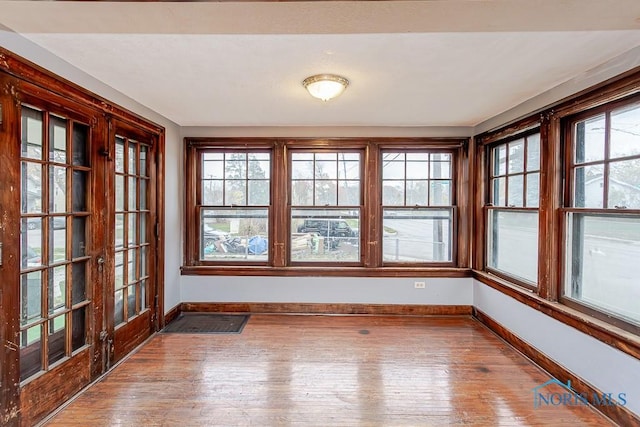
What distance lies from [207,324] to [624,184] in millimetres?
4087

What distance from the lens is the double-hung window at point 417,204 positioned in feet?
14.1

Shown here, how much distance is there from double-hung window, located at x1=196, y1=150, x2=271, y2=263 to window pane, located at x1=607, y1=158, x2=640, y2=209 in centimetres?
338

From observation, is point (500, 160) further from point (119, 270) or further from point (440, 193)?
point (119, 270)

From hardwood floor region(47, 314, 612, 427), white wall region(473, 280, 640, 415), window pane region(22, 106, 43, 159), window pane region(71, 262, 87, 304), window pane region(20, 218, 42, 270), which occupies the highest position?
window pane region(22, 106, 43, 159)

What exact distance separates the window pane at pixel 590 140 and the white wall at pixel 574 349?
1357 millimetres

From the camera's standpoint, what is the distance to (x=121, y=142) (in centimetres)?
304

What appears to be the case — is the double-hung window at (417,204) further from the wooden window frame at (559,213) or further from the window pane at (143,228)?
the window pane at (143,228)

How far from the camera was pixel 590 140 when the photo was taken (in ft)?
8.50

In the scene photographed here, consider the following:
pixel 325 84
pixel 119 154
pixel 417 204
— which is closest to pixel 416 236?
pixel 417 204

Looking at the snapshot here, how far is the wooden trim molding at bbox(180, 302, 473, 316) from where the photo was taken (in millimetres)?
4238

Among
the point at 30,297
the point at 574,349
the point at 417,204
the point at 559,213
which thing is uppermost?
the point at 417,204

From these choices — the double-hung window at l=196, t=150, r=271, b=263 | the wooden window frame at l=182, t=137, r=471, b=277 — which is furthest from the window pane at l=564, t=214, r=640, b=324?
the double-hung window at l=196, t=150, r=271, b=263

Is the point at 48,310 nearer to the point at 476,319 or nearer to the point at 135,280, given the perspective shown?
the point at 135,280

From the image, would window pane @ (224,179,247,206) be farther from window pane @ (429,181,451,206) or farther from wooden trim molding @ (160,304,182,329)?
window pane @ (429,181,451,206)
